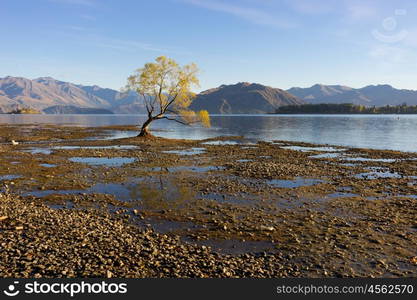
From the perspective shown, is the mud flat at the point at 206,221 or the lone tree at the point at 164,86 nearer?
the mud flat at the point at 206,221

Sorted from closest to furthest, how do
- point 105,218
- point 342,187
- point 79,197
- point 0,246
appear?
point 0,246, point 105,218, point 79,197, point 342,187

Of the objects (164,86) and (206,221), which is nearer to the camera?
(206,221)

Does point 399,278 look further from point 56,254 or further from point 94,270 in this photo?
point 56,254

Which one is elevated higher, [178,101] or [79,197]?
[178,101]

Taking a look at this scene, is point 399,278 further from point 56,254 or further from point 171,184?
point 171,184

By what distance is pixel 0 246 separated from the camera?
44.0ft

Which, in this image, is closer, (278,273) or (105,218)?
(278,273)

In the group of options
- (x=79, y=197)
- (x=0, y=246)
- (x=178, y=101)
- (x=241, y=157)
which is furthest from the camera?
(x=178, y=101)

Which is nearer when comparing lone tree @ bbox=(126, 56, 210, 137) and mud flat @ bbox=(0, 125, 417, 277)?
mud flat @ bbox=(0, 125, 417, 277)

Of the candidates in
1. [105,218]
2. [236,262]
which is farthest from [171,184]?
[236,262]

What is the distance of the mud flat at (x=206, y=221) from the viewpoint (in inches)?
498

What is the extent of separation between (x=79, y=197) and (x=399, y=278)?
2110 cm

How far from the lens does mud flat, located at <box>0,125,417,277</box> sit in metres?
12.7

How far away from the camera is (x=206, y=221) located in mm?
18516
